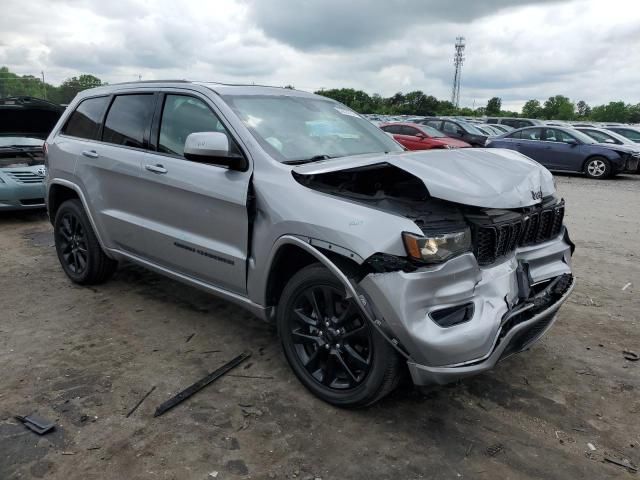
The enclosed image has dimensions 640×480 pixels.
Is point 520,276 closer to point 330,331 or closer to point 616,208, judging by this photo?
point 330,331

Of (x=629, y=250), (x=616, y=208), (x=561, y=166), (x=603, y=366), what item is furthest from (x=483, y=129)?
(x=603, y=366)

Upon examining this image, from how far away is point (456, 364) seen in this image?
261 centimetres

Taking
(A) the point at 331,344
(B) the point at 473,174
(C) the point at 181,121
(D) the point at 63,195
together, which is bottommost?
(A) the point at 331,344

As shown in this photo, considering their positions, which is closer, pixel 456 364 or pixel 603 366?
pixel 456 364

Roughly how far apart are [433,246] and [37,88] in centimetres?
2617

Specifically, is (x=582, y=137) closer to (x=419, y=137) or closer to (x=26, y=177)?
(x=419, y=137)

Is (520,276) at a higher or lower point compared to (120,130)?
lower

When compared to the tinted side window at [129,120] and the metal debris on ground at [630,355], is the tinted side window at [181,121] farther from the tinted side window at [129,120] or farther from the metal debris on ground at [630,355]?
the metal debris on ground at [630,355]

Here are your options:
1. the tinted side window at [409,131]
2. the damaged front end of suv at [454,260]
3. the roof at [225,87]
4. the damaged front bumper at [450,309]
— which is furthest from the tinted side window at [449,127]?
the damaged front bumper at [450,309]

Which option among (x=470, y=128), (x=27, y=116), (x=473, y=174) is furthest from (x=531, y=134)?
(x=473, y=174)

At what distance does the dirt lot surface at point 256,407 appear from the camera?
2619mm

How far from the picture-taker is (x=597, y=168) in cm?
1484

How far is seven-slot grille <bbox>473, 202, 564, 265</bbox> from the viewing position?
2.86 meters

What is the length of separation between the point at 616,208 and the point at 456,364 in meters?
8.70
